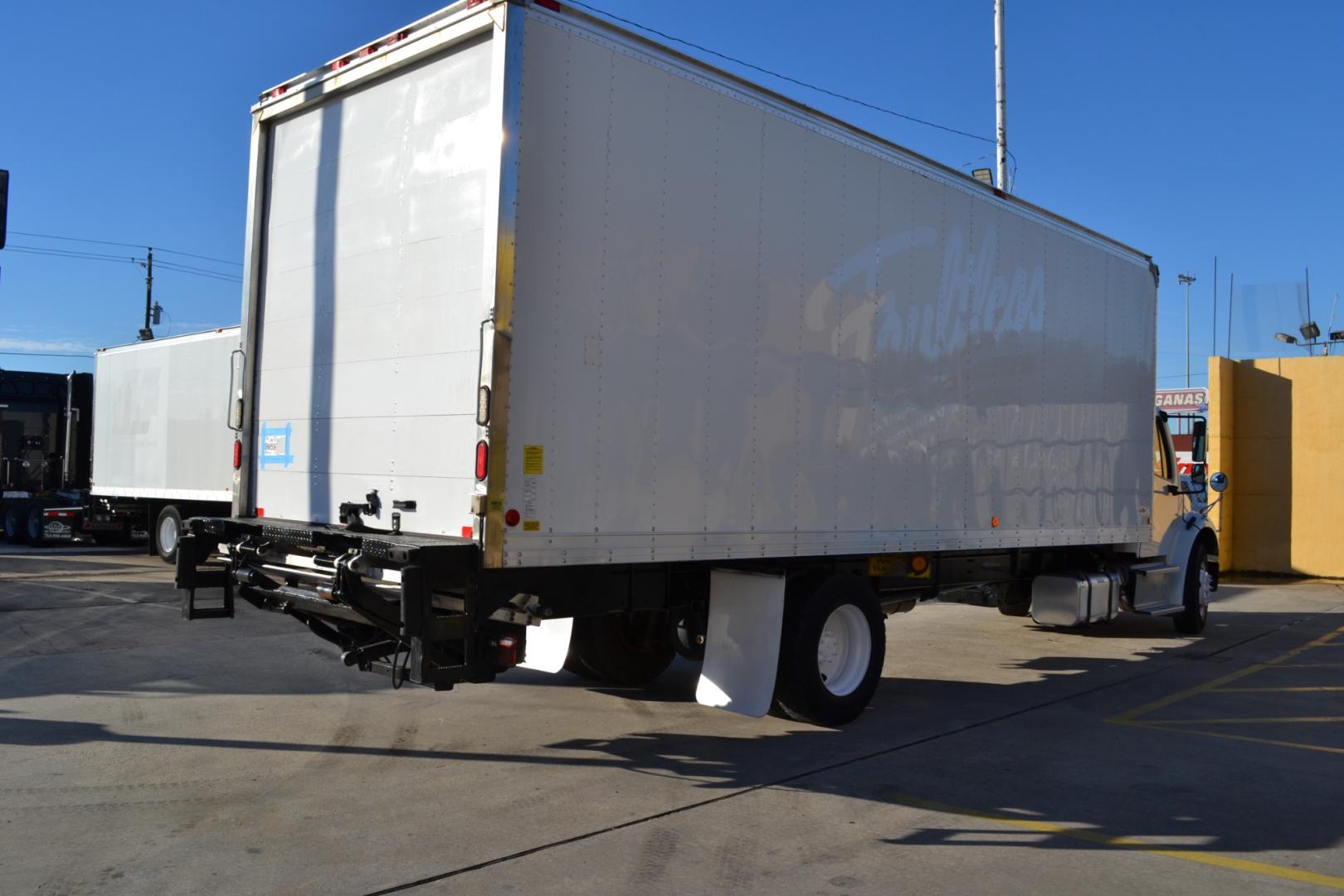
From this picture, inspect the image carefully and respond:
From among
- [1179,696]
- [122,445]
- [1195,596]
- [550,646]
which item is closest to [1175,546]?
[1195,596]

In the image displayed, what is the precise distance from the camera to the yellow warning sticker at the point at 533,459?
5598 millimetres

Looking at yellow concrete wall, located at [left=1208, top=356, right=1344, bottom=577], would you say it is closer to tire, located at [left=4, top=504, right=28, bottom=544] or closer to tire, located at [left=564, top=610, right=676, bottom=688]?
tire, located at [left=564, top=610, right=676, bottom=688]

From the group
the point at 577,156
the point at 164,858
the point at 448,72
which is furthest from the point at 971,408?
the point at 164,858

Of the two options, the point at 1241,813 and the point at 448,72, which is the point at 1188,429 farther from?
the point at 448,72

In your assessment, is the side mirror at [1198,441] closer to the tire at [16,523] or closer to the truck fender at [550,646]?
the truck fender at [550,646]

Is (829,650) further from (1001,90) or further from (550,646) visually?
(1001,90)

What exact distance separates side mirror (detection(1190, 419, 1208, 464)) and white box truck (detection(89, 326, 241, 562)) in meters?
13.4

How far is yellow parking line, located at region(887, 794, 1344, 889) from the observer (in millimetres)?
4910

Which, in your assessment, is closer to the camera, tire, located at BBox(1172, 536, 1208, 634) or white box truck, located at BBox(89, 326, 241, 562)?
tire, located at BBox(1172, 536, 1208, 634)

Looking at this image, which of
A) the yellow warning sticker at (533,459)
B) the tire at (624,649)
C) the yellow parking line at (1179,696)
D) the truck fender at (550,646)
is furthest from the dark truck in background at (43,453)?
the yellow parking line at (1179,696)

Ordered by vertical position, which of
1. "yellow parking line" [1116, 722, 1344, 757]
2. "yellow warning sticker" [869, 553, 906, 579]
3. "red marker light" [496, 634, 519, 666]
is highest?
"yellow warning sticker" [869, 553, 906, 579]

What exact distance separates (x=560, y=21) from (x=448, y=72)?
0.80m

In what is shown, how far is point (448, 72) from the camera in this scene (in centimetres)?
619

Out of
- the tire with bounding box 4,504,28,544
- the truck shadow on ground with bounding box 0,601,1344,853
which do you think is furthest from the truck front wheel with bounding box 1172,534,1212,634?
the tire with bounding box 4,504,28,544
